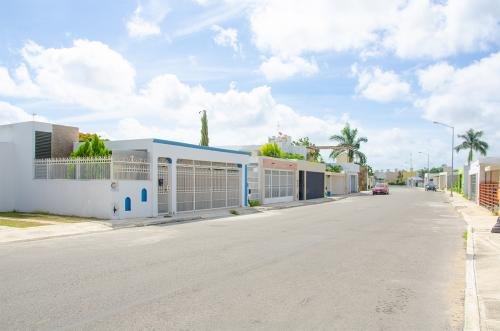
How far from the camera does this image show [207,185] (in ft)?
89.4

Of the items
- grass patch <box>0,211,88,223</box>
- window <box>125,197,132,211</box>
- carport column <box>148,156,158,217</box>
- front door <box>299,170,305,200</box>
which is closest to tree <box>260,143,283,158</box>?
front door <box>299,170,305,200</box>

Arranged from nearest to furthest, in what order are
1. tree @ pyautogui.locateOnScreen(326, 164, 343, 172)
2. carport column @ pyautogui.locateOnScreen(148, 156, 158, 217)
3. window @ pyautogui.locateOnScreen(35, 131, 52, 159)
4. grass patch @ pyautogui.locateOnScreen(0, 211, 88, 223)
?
grass patch @ pyautogui.locateOnScreen(0, 211, 88, 223)
carport column @ pyautogui.locateOnScreen(148, 156, 158, 217)
window @ pyautogui.locateOnScreen(35, 131, 52, 159)
tree @ pyautogui.locateOnScreen(326, 164, 343, 172)

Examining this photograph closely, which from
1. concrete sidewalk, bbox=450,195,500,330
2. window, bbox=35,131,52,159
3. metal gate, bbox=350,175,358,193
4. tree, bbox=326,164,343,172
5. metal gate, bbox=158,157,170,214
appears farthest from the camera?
metal gate, bbox=350,175,358,193

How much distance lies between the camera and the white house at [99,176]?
2064 centimetres

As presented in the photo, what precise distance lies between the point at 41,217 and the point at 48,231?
5027 mm

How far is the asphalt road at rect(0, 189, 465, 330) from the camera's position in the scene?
5.99 meters

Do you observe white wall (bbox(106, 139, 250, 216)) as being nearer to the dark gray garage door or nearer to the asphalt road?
the asphalt road

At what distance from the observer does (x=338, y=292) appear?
754 cm

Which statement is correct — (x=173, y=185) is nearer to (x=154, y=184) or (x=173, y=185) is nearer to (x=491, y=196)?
(x=154, y=184)

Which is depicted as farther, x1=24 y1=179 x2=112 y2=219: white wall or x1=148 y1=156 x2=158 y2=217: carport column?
x1=148 y1=156 x2=158 y2=217: carport column

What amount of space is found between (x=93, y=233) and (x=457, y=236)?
12724 mm

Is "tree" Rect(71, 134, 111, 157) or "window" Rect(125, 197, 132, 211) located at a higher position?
"tree" Rect(71, 134, 111, 157)

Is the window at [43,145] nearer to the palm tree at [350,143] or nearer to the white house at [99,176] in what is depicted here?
the white house at [99,176]

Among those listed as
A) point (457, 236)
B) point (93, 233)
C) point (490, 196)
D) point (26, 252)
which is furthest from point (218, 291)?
point (490, 196)
